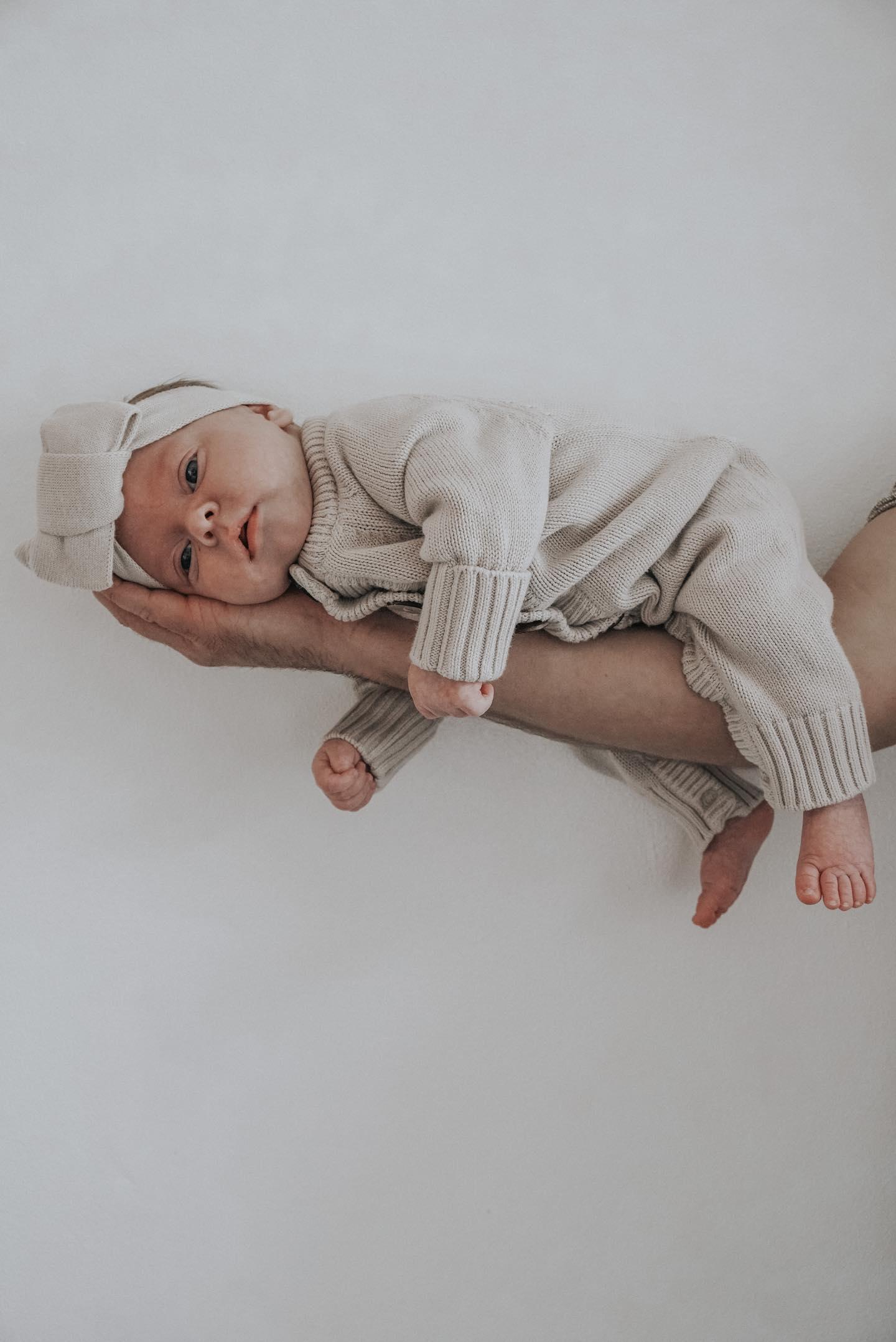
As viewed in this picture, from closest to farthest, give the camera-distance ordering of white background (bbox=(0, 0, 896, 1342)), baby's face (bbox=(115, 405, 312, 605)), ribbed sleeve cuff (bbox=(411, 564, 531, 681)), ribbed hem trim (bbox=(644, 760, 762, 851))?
ribbed sleeve cuff (bbox=(411, 564, 531, 681)), baby's face (bbox=(115, 405, 312, 605)), ribbed hem trim (bbox=(644, 760, 762, 851)), white background (bbox=(0, 0, 896, 1342))

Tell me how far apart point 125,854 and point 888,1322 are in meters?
1.48

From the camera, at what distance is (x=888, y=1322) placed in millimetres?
1604

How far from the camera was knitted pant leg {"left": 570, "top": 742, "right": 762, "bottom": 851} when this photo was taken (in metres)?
1.46

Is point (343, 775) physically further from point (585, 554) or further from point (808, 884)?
point (808, 884)

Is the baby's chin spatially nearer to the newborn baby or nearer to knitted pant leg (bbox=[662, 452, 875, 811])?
the newborn baby

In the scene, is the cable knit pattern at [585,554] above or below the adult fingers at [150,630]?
above

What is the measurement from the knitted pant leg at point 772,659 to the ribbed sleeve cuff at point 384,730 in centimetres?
41

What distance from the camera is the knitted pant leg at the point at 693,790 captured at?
146 cm

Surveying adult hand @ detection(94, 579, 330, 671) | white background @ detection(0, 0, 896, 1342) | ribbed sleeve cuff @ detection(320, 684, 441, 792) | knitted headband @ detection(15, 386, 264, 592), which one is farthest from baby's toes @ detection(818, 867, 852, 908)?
knitted headband @ detection(15, 386, 264, 592)

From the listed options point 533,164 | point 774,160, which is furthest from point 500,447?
point 774,160

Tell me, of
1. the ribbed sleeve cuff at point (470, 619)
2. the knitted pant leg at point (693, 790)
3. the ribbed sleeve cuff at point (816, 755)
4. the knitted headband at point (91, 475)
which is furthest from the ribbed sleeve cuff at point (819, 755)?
the knitted headband at point (91, 475)

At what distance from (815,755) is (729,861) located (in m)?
0.34

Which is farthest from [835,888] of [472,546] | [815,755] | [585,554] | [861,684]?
[472,546]

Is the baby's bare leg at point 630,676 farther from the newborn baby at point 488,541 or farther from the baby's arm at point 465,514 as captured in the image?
the baby's arm at point 465,514
